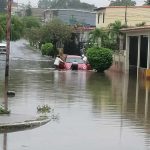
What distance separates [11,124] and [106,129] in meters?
2.37

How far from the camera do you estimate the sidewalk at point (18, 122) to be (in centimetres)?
1350

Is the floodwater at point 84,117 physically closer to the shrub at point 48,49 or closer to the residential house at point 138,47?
the residential house at point 138,47

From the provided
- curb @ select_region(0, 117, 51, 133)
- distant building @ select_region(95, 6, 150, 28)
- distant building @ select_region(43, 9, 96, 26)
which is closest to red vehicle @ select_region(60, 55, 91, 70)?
distant building @ select_region(95, 6, 150, 28)

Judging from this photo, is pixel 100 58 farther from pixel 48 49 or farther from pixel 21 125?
pixel 48 49

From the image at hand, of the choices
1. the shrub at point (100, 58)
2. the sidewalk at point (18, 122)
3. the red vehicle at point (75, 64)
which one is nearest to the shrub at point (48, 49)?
the red vehicle at point (75, 64)

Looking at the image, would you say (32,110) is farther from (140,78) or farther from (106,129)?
(140,78)

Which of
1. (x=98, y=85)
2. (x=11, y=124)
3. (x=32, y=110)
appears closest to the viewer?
(x=11, y=124)

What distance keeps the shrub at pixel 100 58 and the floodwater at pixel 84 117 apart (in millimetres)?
13149

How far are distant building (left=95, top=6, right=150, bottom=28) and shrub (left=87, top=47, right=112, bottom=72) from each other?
68.1 ft

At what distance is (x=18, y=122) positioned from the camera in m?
14.0

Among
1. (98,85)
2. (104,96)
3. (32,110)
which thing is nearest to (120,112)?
(32,110)

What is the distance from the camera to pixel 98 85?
29094 millimetres

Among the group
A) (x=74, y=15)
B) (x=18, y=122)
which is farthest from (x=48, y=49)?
(x=18, y=122)

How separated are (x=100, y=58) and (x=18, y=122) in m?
28.3
